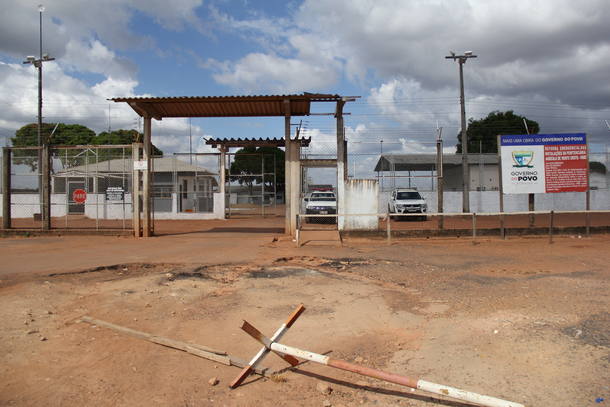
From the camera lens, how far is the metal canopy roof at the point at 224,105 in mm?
15102

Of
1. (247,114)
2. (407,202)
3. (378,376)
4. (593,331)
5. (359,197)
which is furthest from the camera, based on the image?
(407,202)

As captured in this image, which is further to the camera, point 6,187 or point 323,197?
point 323,197

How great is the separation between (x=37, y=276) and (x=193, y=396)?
5955mm

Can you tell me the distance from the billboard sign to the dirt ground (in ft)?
16.4

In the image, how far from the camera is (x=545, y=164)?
15648 mm

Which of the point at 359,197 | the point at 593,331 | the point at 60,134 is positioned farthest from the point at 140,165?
the point at 60,134

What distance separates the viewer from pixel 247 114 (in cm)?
1719

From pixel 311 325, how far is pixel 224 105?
11757 mm

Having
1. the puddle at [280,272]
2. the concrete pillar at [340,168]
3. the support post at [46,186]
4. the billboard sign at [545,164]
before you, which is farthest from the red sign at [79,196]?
the billboard sign at [545,164]

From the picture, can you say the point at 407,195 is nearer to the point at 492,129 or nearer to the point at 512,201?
the point at 512,201

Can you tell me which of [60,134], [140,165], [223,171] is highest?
[60,134]

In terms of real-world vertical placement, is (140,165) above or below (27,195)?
above

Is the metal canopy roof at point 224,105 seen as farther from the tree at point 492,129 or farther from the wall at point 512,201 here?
the tree at point 492,129

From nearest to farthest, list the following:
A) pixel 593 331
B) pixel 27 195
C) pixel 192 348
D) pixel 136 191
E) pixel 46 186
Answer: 1. pixel 192 348
2. pixel 593 331
3. pixel 136 191
4. pixel 46 186
5. pixel 27 195
